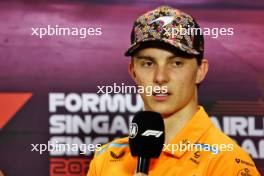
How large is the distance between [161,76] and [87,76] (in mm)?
650

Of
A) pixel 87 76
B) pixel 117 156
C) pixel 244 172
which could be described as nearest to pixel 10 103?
pixel 87 76

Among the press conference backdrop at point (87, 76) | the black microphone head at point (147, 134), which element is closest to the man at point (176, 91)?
the black microphone head at point (147, 134)

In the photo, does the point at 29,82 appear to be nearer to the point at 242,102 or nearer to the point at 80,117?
the point at 80,117

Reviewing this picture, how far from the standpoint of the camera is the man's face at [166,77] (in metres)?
1.63

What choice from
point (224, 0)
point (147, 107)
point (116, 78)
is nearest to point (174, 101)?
point (147, 107)

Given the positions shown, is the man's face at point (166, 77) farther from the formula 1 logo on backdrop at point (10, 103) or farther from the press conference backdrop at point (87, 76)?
the formula 1 logo on backdrop at point (10, 103)

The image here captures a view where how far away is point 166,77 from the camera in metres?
1.62

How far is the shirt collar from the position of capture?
1.62m

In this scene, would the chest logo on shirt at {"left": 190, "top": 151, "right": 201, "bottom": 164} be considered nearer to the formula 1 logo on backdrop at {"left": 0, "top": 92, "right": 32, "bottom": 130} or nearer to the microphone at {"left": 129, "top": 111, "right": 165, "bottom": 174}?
the microphone at {"left": 129, "top": 111, "right": 165, "bottom": 174}

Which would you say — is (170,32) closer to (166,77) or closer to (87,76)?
(166,77)

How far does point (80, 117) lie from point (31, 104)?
0.19 meters

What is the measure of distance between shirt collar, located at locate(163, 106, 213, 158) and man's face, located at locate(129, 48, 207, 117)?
0.17ft

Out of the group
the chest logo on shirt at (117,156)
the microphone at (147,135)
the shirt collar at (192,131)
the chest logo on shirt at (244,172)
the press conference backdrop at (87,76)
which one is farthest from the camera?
the press conference backdrop at (87,76)

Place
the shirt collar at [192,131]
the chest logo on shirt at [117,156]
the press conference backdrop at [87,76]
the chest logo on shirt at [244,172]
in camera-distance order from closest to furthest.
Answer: the chest logo on shirt at [244,172]
the shirt collar at [192,131]
the chest logo on shirt at [117,156]
the press conference backdrop at [87,76]
